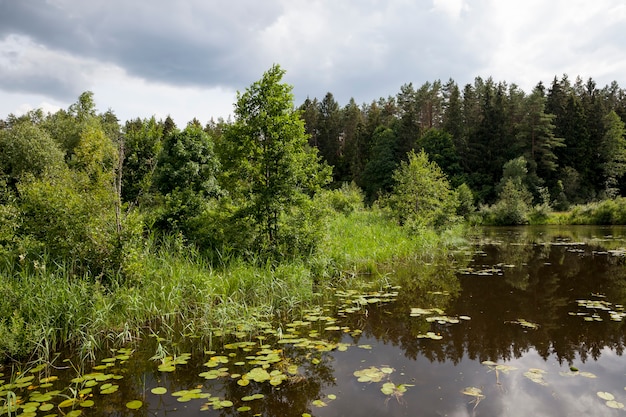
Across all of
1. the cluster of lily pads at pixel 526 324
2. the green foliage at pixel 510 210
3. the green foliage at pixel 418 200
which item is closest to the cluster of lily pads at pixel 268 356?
the cluster of lily pads at pixel 526 324

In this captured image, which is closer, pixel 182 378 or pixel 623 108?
pixel 182 378

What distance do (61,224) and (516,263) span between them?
1234 centimetres

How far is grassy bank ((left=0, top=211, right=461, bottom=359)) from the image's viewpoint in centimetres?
506

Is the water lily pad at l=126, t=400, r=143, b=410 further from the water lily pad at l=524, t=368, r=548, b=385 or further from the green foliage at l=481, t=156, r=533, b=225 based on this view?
the green foliage at l=481, t=156, r=533, b=225

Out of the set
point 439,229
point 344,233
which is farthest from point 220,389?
point 439,229

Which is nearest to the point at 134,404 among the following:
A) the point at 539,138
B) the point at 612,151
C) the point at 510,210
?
the point at 510,210

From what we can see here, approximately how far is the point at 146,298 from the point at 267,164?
4.10 meters

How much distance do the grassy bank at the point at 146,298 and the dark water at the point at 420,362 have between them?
631 mm

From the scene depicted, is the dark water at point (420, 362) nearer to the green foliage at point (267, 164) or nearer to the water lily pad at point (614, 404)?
the water lily pad at point (614, 404)

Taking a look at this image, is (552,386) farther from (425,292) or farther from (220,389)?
(425,292)

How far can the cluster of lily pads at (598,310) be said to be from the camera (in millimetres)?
6340

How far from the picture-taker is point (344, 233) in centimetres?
1400

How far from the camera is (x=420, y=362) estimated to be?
15.4 feet

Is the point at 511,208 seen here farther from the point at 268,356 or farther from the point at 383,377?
the point at 268,356
